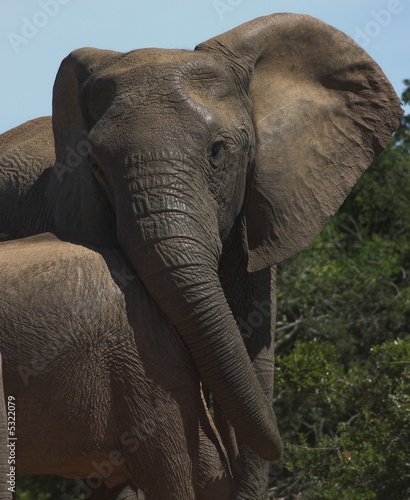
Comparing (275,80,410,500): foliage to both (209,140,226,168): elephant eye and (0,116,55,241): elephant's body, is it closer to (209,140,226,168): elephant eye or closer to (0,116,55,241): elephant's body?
(0,116,55,241): elephant's body

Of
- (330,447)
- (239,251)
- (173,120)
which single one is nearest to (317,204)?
(239,251)

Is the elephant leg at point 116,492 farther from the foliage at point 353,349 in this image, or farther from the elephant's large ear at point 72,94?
the elephant's large ear at point 72,94

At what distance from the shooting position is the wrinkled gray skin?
531 cm

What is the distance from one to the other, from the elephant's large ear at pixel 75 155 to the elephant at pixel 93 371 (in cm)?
41

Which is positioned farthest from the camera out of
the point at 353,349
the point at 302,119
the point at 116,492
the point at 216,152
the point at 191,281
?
the point at 353,349

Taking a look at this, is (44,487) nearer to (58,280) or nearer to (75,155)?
(75,155)

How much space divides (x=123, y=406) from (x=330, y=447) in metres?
2.92

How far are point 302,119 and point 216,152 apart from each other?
2.53 ft

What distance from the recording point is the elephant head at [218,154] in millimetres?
5297

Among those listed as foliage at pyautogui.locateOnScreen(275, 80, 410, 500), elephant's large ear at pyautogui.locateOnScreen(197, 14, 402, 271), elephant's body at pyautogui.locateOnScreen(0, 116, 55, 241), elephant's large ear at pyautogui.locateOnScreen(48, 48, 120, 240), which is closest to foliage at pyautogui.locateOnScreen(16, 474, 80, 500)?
foliage at pyautogui.locateOnScreen(275, 80, 410, 500)

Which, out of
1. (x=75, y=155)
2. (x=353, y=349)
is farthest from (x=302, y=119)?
(x=353, y=349)

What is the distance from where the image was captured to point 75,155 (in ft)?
20.6

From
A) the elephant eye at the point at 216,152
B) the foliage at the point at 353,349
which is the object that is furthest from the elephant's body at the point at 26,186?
the foliage at the point at 353,349

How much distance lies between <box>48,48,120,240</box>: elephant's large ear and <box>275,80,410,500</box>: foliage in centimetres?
200
